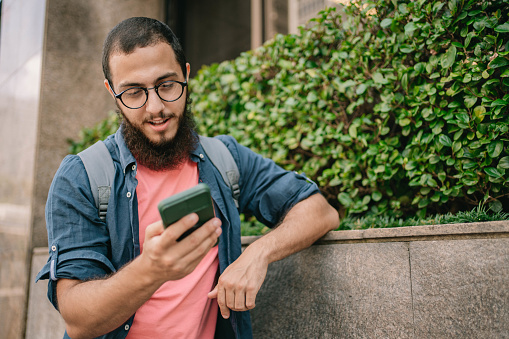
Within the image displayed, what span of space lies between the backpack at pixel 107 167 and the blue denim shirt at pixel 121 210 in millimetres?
24

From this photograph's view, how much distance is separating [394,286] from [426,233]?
0.95 ft

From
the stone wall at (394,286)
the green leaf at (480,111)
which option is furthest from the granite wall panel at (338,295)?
the green leaf at (480,111)

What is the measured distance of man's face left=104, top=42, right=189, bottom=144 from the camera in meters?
2.01

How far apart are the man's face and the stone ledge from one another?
3.40 ft

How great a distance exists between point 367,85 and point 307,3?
128 inches

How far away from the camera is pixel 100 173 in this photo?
1.95 metres

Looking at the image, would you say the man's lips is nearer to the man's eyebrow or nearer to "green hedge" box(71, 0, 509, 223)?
the man's eyebrow

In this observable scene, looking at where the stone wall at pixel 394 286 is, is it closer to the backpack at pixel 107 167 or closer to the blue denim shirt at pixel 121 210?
the blue denim shirt at pixel 121 210

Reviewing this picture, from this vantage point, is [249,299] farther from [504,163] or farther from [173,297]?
[504,163]

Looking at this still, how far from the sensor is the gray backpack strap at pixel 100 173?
6.22ft

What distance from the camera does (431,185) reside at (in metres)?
2.32

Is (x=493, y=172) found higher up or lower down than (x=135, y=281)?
higher up

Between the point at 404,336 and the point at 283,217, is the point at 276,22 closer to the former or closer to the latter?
the point at 283,217

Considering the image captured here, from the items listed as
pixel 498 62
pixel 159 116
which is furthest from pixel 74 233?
pixel 498 62
